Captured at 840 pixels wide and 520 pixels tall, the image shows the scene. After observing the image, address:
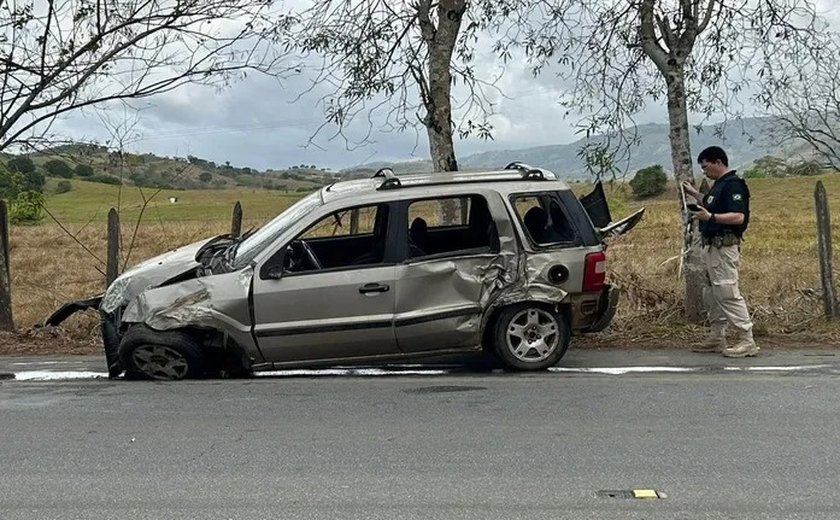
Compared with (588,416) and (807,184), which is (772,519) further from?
(807,184)

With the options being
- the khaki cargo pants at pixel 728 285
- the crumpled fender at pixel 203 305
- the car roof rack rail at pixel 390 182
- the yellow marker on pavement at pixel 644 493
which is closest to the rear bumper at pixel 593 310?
the khaki cargo pants at pixel 728 285

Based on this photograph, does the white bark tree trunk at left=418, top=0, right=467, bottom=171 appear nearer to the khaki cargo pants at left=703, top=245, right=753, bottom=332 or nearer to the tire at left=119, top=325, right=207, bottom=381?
the khaki cargo pants at left=703, top=245, right=753, bottom=332

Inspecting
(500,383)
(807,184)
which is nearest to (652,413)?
(500,383)

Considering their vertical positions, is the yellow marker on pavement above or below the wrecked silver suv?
below

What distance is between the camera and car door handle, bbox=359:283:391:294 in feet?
22.7

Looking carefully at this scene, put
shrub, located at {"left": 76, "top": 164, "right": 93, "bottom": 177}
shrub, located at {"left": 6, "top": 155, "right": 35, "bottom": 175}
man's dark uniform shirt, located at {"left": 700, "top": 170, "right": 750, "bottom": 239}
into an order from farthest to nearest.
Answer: shrub, located at {"left": 76, "top": 164, "right": 93, "bottom": 177}, shrub, located at {"left": 6, "top": 155, "right": 35, "bottom": 175}, man's dark uniform shirt, located at {"left": 700, "top": 170, "right": 750, "bottom": 239}

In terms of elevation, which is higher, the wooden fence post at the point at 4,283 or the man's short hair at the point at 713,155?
the man's short hair at the point at 713,155

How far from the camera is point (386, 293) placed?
6.94 m

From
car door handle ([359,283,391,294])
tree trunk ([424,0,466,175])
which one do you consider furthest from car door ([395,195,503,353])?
tree trunk ([424,0,466,175])

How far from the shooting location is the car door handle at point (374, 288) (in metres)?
6.91

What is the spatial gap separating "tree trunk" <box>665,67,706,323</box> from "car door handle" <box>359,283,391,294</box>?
377cm

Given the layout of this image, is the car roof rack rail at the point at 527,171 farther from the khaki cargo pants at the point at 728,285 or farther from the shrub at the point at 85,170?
the shrub at the point at 85,170

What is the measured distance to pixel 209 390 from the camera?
22.1 feet

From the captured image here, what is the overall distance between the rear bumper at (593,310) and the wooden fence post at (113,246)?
5636 mm
